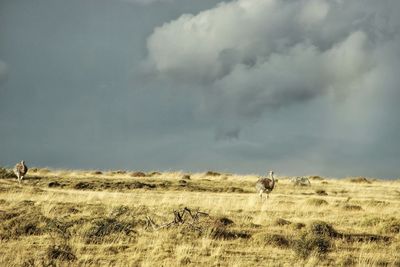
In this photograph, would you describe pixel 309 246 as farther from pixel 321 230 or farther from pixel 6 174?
pixel 6 174

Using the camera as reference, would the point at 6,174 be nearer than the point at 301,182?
Yes

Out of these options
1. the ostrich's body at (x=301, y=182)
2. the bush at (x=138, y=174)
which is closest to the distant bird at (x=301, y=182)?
the ostrich's body at (x=301, y=182)


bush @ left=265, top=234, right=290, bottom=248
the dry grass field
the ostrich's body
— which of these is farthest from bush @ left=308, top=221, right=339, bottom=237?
the ostrich's body

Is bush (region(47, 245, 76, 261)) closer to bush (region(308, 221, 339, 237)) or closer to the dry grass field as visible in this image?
the dry grass field

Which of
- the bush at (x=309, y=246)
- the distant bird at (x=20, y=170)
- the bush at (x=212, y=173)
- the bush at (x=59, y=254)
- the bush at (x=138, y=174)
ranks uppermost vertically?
the bush at (x=212, y=173)

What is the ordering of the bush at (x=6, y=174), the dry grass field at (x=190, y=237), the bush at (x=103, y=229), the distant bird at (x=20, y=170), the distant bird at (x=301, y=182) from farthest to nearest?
the distant bird at (x=301, y=182) < the bush at (x=6, y=174) < the distant bird at (x=20, y=170) < the bush at (x=103, y=229) < the dry grass field at (x=190, y=237)

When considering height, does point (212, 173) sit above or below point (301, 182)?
above

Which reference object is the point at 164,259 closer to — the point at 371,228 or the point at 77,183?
the point at 371,228

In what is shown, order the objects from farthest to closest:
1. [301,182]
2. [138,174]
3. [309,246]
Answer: [138,174]
[301,182]
[309,246]

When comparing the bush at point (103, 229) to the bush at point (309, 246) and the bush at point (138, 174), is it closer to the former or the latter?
the bush at point (309, 246)

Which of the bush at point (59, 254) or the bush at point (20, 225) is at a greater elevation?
the bush at point (20, 225)

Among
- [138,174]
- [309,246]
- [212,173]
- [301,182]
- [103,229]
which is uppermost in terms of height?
[212,173]

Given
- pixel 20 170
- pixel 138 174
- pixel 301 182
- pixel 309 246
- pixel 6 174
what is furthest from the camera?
pixel 138 174

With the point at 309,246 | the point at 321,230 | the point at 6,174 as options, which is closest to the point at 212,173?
the point at 6,174
